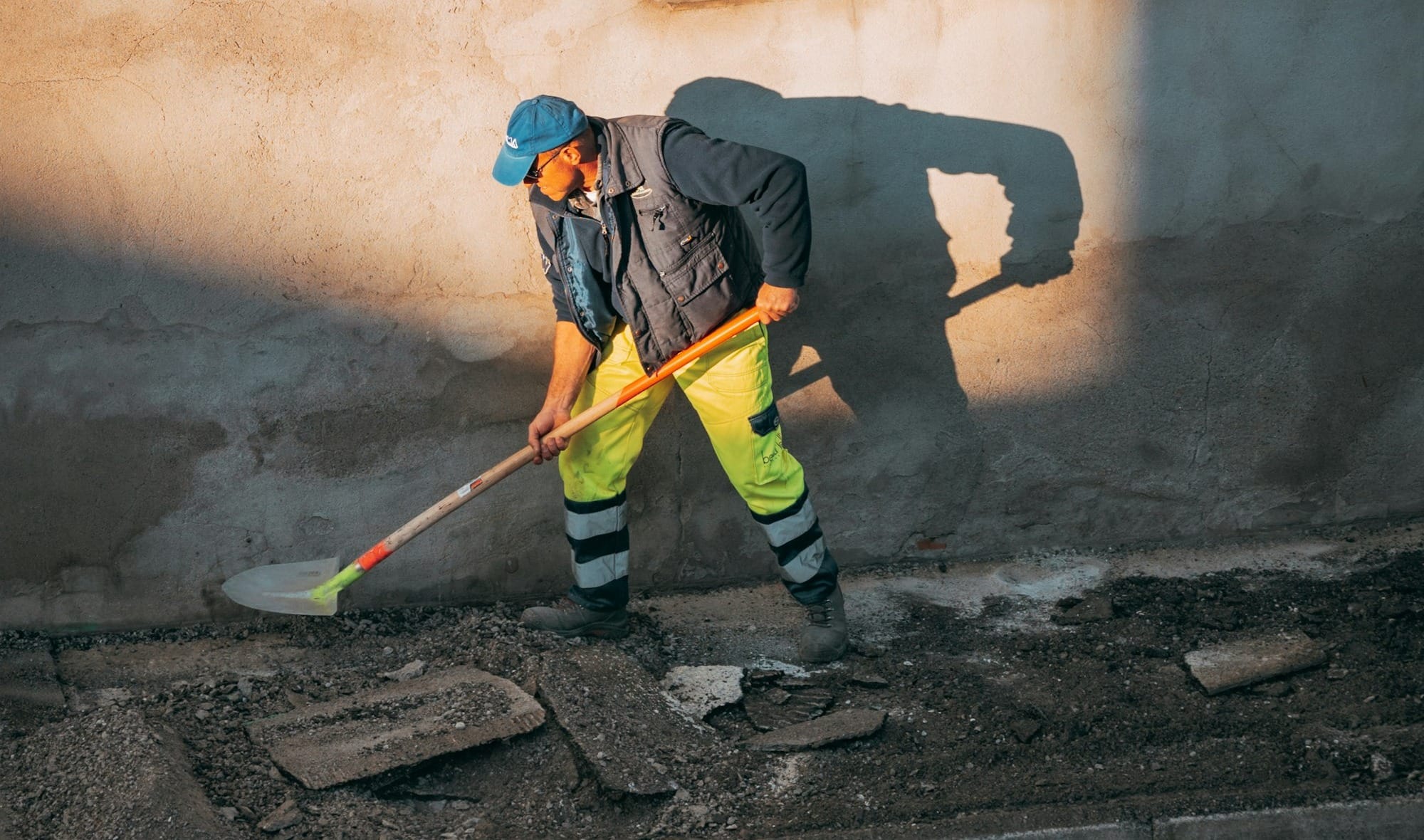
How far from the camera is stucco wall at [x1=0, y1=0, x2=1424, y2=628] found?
356cm

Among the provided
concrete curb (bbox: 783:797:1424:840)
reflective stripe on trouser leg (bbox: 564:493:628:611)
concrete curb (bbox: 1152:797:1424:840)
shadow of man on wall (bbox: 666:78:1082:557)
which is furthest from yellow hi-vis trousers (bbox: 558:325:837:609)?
concrete curb (bbox: 1152:797:1424:840)

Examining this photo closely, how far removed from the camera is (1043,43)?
3756 millimetres

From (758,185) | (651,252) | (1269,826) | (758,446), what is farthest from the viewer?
(758,446)

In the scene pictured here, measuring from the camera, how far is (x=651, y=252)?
3.41 m

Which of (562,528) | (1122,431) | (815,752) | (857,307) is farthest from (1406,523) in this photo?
(562,528)

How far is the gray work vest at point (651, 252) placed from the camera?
332 centimetres

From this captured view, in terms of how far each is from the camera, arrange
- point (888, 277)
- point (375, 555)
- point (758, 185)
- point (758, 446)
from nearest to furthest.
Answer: point (758, 185)
point (758, 446)
point (375, 555)
point (888, 277)

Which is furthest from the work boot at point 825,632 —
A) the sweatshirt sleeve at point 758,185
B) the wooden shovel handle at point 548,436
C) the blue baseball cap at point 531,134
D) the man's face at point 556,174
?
the blue baseball cap at point 531,134

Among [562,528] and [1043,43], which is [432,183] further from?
[1043,43]

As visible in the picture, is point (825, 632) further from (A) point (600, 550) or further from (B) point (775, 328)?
(B) point (775, 328)

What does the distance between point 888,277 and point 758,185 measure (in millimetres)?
878

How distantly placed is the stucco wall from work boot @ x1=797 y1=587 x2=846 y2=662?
49cm

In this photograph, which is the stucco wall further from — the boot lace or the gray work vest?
the boot lace

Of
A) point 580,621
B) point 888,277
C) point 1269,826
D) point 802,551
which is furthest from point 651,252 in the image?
point 1269,826
